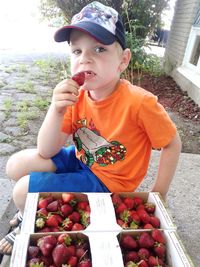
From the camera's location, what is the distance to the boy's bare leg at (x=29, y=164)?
1.75 m

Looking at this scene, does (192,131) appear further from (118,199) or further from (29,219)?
(29,219)

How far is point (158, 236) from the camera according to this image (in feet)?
4.14

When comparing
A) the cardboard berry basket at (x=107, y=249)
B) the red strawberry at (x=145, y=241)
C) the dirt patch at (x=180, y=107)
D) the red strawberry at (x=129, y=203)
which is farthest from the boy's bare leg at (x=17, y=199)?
the dirt patch at (x=180, y=107)

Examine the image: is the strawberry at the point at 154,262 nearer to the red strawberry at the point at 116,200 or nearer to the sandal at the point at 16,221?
the red strawberry at the point at 116,200

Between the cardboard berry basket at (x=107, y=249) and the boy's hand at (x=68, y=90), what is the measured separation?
567mm

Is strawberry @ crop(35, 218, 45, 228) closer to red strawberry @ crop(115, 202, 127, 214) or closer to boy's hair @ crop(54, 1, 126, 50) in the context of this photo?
red strawberry @ crop(115, 202, 127, 214)

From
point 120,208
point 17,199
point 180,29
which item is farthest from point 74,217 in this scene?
point 180,29

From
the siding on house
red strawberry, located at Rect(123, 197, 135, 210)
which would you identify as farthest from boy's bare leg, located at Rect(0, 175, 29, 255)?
the siding on house

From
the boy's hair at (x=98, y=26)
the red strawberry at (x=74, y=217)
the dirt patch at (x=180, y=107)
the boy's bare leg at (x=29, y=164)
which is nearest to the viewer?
the red strawberry at (x=74, y=217)

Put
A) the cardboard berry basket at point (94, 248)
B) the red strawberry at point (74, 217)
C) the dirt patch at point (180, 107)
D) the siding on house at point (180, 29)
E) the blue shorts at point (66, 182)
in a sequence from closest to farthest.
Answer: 1. the cardboard berry basket at point (94, 248)
2. the red strawberry at point (74, 217)
3. the blue shorts at point (66, 182)
4. the dirt patch at point (180, 107)
5. the siding on house at point (180, 29)

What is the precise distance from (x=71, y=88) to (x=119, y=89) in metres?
0.31

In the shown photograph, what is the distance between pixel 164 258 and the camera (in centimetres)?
124

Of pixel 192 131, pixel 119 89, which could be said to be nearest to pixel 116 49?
pixel 119 89

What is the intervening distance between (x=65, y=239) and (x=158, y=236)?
1.19 ft
